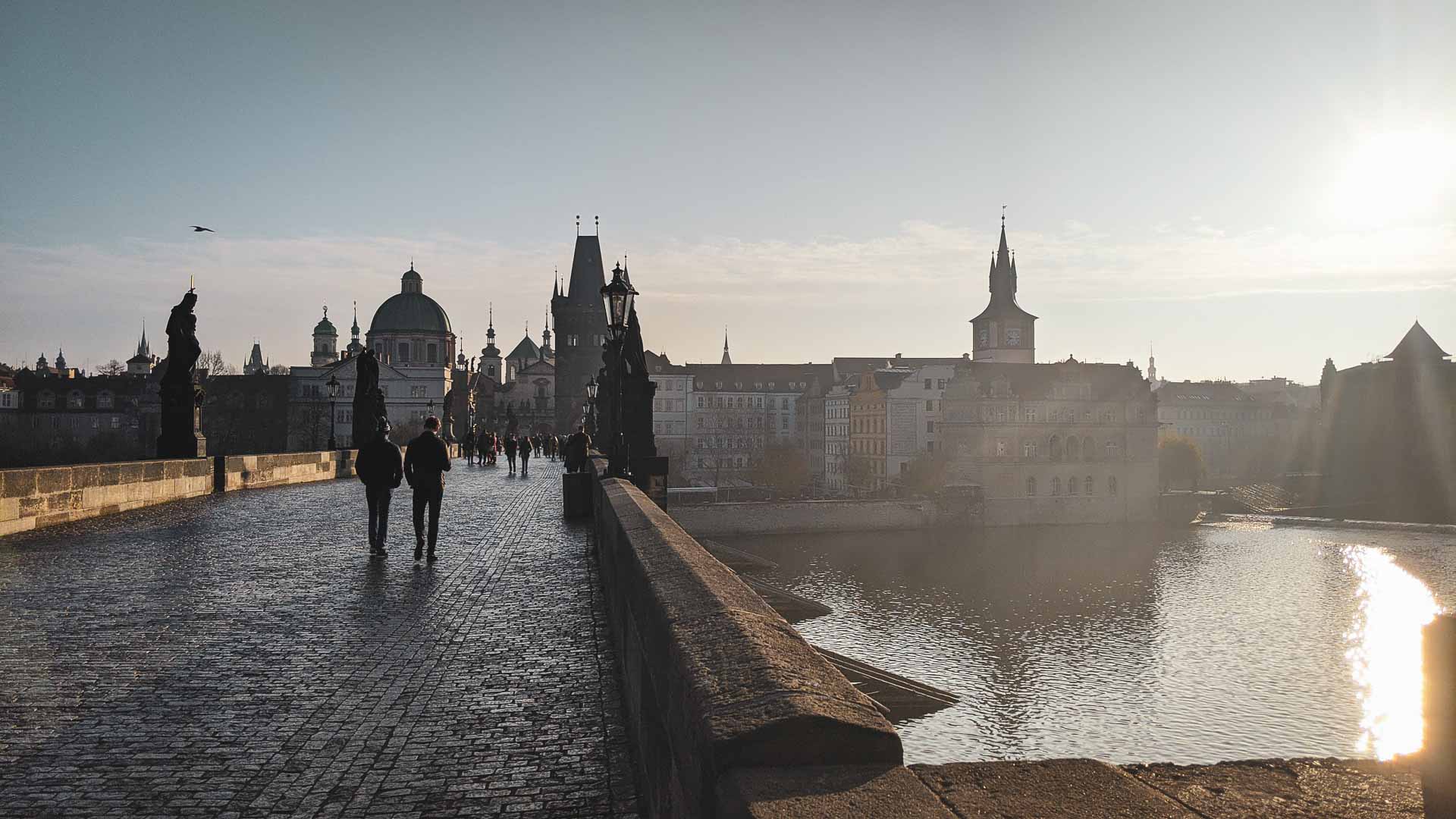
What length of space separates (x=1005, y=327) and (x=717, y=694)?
453 ft

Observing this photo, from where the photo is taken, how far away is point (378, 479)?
1344 cm

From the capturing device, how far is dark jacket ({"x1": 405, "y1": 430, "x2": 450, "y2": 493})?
1295 centimetres

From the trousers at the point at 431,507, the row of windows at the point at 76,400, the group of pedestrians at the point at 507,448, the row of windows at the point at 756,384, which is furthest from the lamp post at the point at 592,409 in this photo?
the row of windows at the point at 76,400

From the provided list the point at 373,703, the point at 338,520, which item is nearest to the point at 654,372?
the point at 338,520

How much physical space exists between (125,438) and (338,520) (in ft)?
365

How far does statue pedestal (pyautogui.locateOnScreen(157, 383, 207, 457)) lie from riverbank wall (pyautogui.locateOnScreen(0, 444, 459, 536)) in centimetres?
57

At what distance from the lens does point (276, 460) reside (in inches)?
1132

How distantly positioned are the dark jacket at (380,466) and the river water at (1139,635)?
1083 centimetres

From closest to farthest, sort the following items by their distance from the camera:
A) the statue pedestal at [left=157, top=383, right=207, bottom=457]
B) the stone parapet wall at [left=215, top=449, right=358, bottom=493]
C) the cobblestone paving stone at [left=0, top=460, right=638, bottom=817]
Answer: the cobblestone paving stone at [left=0, top=460, right=638, bottom=817]
the statue pedestal at [left=157, top=383, right=207, bottom=457]
the stone parapet wall at [left=215, top=449, right=358, bottom=493]

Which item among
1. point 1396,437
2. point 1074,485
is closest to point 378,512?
point 1074,485

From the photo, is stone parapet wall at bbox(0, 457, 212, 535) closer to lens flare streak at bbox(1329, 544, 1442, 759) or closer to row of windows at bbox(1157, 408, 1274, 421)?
lens flare streak at bbox(1329, 544, 1442, 759)

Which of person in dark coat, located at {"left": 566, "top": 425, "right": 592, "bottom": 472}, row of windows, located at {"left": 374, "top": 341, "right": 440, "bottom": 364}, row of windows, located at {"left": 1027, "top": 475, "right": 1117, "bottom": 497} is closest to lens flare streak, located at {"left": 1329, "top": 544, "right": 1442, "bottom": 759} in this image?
person in dark coat, located at {"left": 566, "top": 425, "right": 592, "bottom": 472}

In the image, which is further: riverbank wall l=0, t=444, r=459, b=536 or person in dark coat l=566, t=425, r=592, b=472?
person in dark coat l=566, t=425, r=592, b=472

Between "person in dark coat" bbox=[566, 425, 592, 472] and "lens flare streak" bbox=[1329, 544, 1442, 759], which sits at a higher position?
"person in dark coat" bbox=[566, 425, 592, 472]
